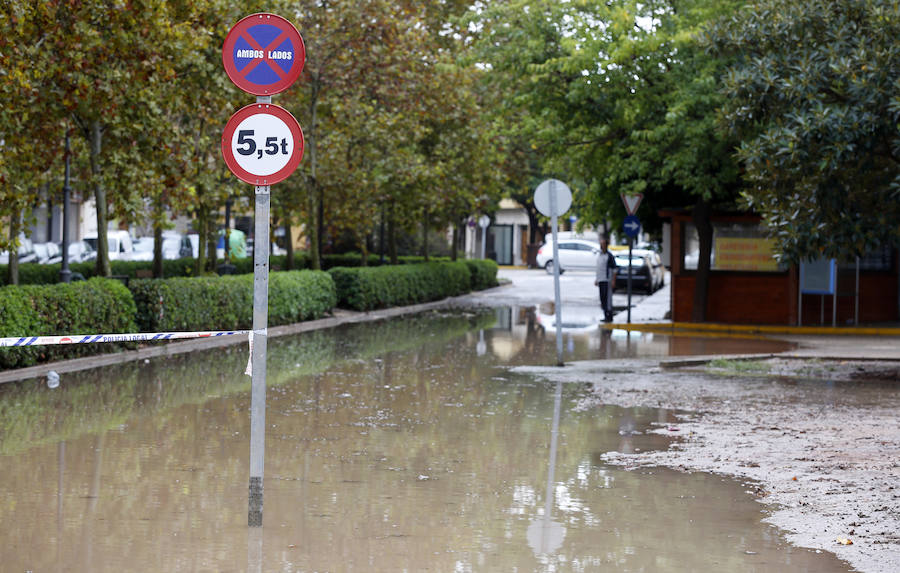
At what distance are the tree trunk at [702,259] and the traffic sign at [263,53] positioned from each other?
65.0ft

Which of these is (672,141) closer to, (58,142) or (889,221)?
(889,221)

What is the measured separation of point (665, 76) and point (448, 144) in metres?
12.7

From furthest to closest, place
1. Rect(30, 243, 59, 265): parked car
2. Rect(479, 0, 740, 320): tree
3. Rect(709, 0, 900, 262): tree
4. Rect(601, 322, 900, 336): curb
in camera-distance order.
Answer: Rect(30, 243, 59, 265): parked car → Rect(601, 322, 900, 336): curb → Rect(479, 0, 740, 320): tree → Rect(709, 0, 900, 262): tree

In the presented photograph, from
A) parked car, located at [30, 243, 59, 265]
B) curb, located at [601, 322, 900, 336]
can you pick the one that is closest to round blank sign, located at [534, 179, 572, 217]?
curb, located at [601, 322, 900, 336]

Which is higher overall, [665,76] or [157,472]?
[665,76]

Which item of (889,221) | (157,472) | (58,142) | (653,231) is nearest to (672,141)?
(653,231)

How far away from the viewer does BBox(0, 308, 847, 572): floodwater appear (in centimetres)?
664

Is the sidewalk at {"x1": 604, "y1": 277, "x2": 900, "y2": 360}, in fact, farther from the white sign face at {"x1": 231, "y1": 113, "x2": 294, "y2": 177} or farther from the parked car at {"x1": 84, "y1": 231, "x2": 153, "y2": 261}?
the parked car at {"x1": 84, "y1": 231, "x2": 153, "y2": 261}

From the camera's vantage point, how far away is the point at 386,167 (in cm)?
3294

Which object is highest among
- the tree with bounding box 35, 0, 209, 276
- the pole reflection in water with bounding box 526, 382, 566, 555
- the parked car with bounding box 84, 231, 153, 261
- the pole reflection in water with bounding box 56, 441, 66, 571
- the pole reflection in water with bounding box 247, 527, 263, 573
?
the tree with bounding box 35, 0, 209, 276

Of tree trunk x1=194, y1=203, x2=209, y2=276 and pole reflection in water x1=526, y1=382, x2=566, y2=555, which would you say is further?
tree trunk x1=194, y1=203, x2=209, y2=276

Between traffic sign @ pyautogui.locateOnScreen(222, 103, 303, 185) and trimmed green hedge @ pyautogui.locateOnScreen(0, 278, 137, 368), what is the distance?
882 cm

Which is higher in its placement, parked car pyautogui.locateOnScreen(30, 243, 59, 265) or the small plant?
parked car pyautogui.locateOnScreen(30, 243, 59, 265)

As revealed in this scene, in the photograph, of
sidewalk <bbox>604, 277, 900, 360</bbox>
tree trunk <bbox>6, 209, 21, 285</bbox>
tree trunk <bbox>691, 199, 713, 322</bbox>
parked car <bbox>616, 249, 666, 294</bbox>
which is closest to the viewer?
tree trunk <bbox>6, 209, 21, 285</bbox>
